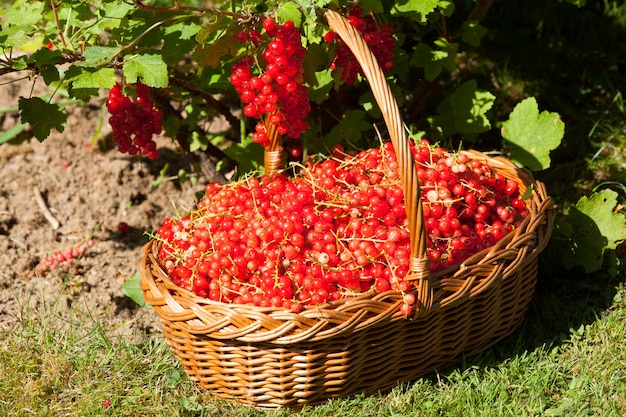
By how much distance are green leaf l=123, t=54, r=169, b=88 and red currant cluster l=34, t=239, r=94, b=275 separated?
1064mm

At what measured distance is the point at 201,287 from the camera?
2389mm

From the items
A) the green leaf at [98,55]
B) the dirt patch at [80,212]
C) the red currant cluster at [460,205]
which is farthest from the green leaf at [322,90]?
the green leaf at [98,55]

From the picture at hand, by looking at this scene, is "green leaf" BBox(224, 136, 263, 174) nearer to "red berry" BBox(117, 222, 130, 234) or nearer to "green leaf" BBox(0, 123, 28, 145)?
"red berry" BBox(117, 222, 130, 234)

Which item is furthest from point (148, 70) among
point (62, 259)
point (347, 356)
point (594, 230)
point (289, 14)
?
point (594, 230)

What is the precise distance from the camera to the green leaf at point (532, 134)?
3.00 m

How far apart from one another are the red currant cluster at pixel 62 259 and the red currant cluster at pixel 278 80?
46.1 inches

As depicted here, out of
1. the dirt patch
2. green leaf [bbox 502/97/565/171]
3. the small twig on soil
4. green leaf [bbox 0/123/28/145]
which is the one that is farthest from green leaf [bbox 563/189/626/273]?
green leaf [bbox 0/123/28/145]

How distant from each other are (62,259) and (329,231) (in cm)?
140

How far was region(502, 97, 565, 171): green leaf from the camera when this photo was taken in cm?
300

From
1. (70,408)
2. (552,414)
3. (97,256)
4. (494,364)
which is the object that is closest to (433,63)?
(494,364)

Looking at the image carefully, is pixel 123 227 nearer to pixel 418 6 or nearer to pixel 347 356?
pixel 347 356

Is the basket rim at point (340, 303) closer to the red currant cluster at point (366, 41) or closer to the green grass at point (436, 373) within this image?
the green grass at point (436, 373)

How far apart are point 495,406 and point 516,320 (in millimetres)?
382

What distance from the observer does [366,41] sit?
→ 102 inches
